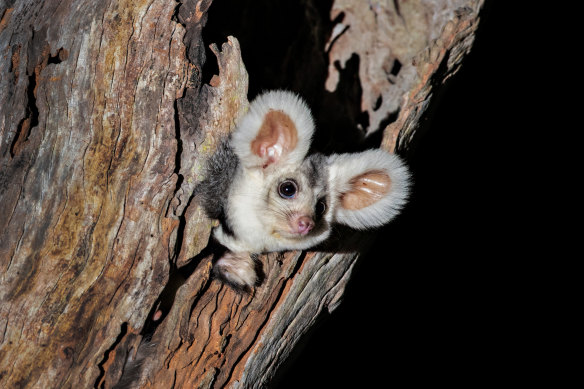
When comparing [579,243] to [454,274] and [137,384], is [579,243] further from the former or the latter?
[137,384]

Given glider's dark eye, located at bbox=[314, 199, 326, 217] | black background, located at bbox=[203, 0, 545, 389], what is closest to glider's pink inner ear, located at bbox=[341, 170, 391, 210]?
glider's dark eye, located at bbox=[314, 199, 326, 217]

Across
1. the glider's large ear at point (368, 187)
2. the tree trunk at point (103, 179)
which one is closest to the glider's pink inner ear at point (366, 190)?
the glider's large ear at point (368, 187)

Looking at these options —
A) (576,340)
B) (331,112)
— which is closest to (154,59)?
(331,112)

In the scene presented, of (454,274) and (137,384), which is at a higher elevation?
(454,274)

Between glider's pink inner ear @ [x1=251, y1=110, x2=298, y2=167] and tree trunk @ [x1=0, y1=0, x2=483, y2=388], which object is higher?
glider's pink inner ear @ [x1=251, y1=110, x2=298, y2=167]

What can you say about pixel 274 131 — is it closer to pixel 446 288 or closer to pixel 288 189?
pixel 288 189

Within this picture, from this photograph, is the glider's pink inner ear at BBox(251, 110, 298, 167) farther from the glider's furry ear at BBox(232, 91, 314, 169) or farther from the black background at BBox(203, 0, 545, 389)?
the black background at BBox(203, 0, 545, 389)
